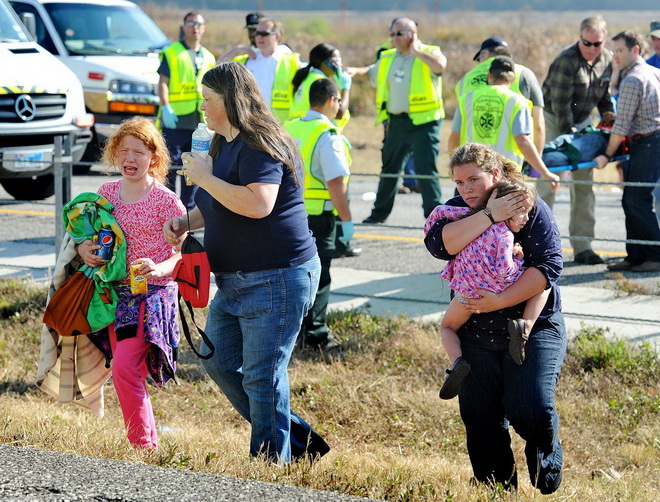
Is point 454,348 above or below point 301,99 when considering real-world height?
below

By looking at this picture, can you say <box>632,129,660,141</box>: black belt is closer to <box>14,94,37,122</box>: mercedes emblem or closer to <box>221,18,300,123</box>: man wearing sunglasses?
<box>221,18,300,123</box>: man wearing sunglasses

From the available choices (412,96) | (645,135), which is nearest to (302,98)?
(412,96)

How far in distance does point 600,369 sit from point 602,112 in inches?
141

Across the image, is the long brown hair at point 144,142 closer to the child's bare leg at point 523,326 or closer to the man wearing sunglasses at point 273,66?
the child's bare leg at point 523,326

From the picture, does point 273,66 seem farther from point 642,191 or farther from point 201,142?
point 201,142

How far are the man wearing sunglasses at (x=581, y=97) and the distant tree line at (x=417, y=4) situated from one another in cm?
4749

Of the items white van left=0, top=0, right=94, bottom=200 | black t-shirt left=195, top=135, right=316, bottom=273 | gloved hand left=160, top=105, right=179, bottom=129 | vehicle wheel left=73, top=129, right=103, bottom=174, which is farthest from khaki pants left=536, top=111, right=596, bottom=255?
vehicle wheel left=73, top=129, right=103, bottom=174

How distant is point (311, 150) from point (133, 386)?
2094 millimetres

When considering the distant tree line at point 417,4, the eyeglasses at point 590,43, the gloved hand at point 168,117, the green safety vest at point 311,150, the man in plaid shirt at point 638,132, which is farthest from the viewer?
the distant tree line at point 417,4

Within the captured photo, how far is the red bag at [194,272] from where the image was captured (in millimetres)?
4363

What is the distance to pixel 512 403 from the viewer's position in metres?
4.19

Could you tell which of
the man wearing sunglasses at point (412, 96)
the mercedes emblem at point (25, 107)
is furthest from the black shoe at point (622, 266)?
the mercedes emblem at point (25, 107)

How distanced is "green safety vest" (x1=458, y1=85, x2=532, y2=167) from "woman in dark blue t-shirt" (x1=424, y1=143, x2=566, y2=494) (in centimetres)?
295

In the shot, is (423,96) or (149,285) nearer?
(149,285)
